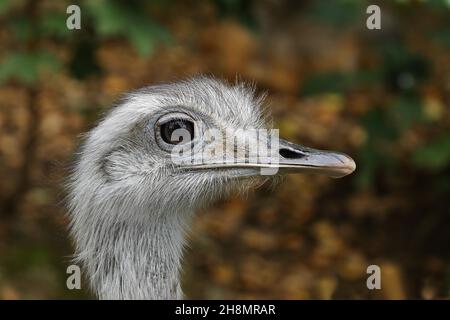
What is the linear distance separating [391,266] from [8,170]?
7.95 feet

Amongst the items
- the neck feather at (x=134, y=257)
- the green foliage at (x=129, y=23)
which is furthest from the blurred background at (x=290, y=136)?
the neck feather at (x=134, y=257)

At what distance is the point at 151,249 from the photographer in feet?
8.74

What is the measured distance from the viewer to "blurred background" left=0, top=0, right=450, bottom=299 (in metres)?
4.62

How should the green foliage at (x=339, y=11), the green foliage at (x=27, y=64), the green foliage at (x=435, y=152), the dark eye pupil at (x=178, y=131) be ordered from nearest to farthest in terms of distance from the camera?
the dark eye pupil at (x=178, y=131), the green foliage at (x=27, y=64), the green foliage at (x=435, y=152), the green foliage at (x=339, y=11)

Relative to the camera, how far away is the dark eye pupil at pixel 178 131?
261 centimetres

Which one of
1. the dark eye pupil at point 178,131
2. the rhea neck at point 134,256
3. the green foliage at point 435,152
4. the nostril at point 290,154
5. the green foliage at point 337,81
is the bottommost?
the rhea neck at point 134,256

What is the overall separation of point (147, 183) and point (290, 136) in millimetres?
4015

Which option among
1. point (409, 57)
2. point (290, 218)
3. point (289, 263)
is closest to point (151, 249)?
point (409, 57)

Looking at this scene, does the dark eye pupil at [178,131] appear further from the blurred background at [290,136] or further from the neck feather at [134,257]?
the blurred background at [290,136]

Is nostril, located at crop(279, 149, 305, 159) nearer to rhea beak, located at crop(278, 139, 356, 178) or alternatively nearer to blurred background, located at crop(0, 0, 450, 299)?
rhea beak, located at crop(278, 139, 356, 178)

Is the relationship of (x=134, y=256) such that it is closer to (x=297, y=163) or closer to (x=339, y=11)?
(x=297, y=163)

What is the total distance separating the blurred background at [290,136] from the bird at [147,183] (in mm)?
916

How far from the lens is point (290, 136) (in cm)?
661

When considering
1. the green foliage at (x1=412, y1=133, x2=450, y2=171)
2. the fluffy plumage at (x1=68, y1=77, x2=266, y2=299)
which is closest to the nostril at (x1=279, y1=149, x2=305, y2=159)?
the fluffy plumage at (x1=68, y1=77, x2=266, y2=299)
